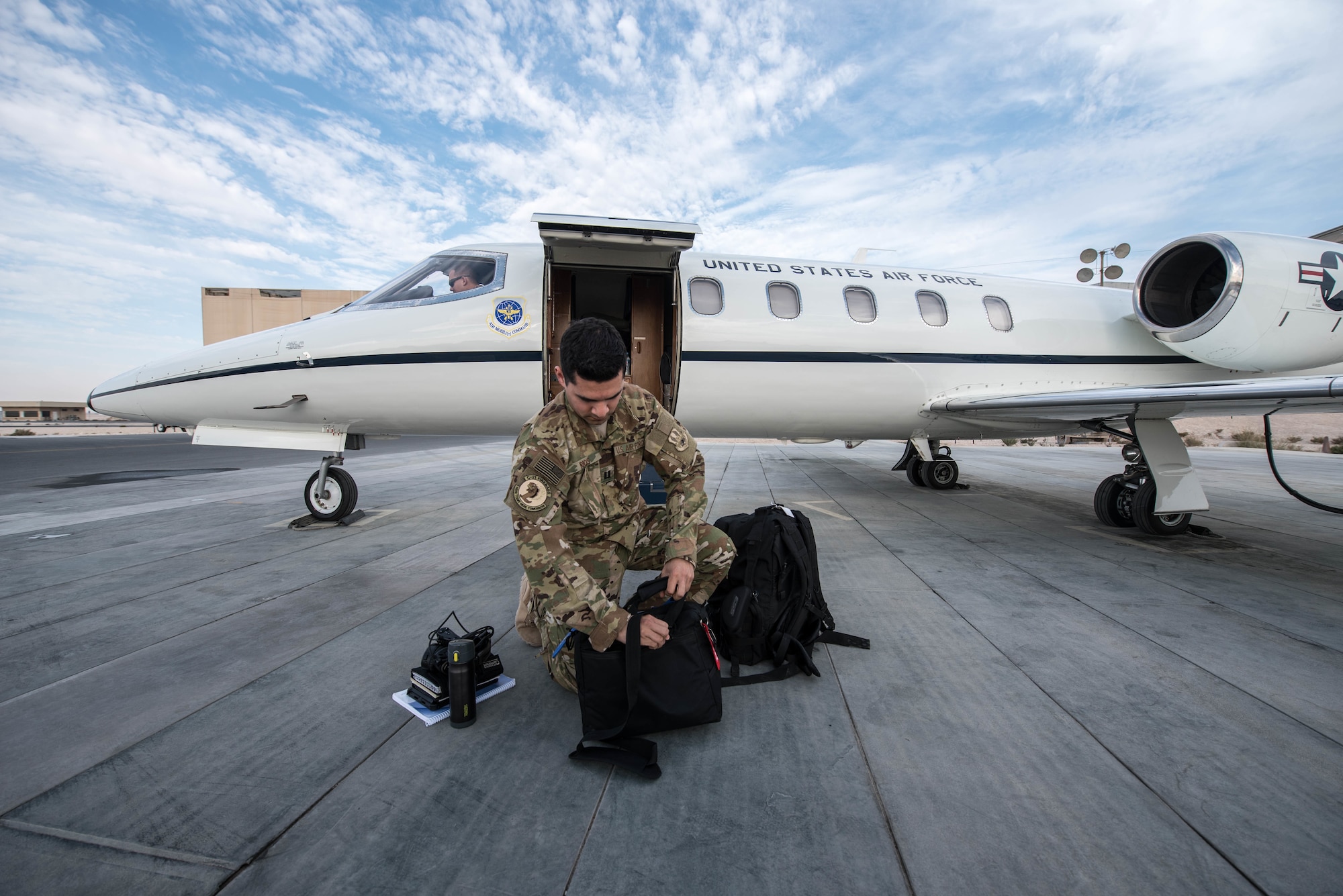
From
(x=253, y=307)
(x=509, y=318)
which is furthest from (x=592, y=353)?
(x=253, y=307)

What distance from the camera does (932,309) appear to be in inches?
256

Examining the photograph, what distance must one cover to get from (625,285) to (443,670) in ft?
17.9

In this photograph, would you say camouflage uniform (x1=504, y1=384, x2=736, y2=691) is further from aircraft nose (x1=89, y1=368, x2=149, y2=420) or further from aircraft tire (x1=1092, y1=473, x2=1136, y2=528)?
aircraft nose (x1=89, y1=368, x2=149, y2=420)

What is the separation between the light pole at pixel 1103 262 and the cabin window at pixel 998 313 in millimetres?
5385

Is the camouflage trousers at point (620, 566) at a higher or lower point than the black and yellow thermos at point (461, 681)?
higher

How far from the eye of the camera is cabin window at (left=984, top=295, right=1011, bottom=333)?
22.0 ft

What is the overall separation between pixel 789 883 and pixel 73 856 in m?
1.87

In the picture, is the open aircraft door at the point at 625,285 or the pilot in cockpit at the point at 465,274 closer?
the open aircraft door at the point at 625,285

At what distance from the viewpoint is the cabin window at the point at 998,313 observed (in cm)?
671

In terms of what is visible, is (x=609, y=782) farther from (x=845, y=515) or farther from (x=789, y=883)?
(x=845, y=515)

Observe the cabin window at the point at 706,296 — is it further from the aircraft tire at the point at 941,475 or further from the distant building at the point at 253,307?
the distant building at the point at 253,307

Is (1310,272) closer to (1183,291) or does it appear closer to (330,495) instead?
(1183,291)

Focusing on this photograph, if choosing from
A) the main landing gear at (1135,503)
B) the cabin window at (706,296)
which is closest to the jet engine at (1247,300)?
the main landing gear at (1135,503)

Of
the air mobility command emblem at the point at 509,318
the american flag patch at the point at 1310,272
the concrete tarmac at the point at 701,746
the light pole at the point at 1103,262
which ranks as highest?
the light pole at the point at 1103,262
